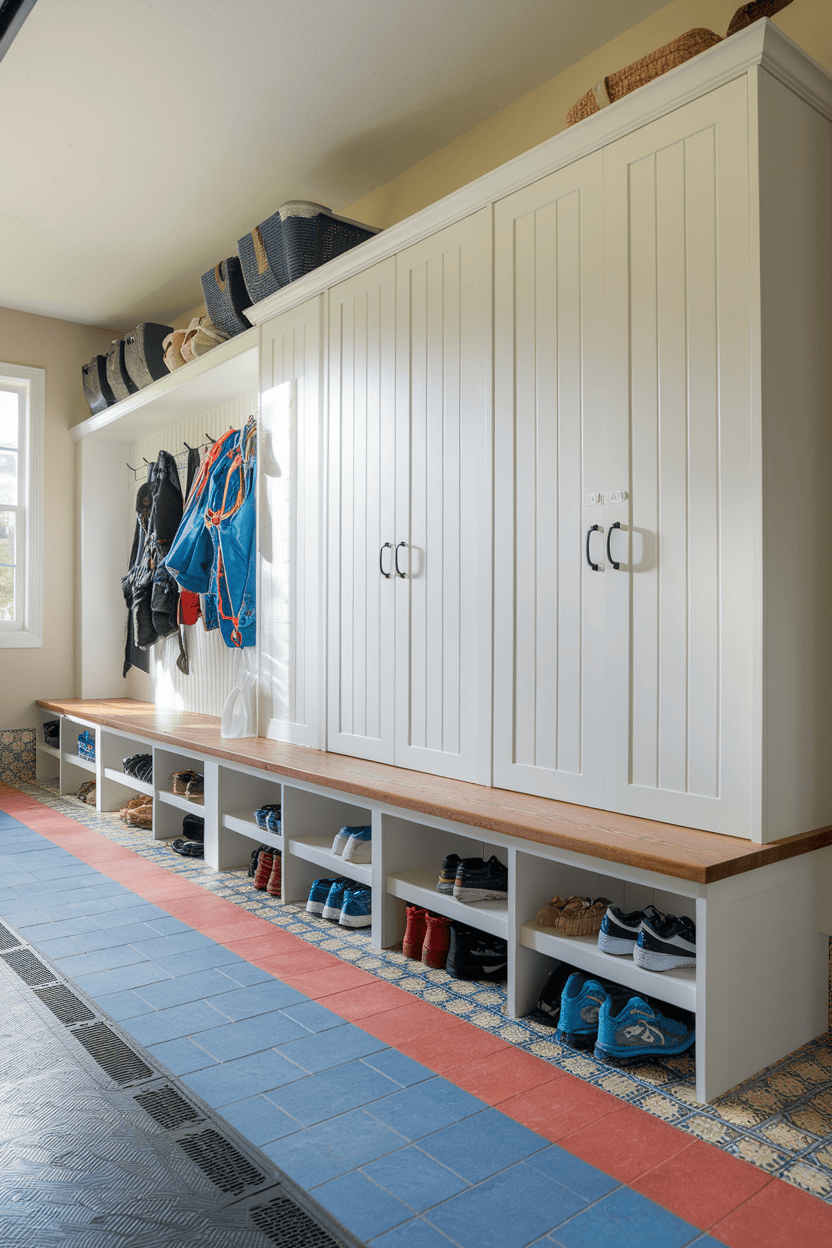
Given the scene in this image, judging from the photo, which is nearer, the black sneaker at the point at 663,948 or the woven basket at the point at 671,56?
the black sneaker at the point at 663,948

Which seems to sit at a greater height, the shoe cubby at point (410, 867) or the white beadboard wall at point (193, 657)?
the white beadboard wall at point (193, 657)

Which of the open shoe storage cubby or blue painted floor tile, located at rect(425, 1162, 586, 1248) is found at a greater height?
the open shoe storage cubby

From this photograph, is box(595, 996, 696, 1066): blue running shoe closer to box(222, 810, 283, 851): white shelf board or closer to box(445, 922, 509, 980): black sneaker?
box(445, 922, 509, 980): black sneaker

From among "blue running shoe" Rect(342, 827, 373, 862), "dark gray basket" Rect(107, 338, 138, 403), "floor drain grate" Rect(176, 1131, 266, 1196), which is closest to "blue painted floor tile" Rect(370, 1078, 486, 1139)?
"floor drain grate" Rect(176, 1131, 266, 1196)

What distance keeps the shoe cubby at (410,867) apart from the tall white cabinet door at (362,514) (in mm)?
374

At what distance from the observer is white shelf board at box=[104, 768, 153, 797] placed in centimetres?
438

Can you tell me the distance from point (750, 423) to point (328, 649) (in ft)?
6.13

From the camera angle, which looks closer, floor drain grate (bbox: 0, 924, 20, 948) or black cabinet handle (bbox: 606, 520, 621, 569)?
black cabinet handle (bbox: 606, 520, 621, 569)

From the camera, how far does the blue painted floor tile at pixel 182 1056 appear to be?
1.98 m

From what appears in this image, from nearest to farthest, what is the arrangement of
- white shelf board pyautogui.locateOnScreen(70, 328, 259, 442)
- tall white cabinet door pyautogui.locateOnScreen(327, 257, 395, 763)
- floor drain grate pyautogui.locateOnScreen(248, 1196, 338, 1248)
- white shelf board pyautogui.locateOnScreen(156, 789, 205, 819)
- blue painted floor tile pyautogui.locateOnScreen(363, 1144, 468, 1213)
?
floor drain grate pyautogui.locateOnScreen(248, 1196, 338, 1248) < blue painted floor tile pyautogui.locateOnScreen(363, 1144, 468, 1213) < tall white cabinet door pyautogui.locateOnScreen(327, 257, 395, 763) < white shelf board pyautogui.locateOnScreen(156, 789, 205, 819) < white shelf board pyautogui.locateOnScreen(70, 328, 259, 442)

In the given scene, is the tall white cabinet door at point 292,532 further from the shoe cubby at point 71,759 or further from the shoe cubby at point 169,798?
the shoe cubby at point 71,759

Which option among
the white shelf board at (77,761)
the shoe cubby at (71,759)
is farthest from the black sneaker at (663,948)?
the shoe cubby at (71,759)

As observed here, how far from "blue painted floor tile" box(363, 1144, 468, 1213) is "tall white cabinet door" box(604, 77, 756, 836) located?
0.95m

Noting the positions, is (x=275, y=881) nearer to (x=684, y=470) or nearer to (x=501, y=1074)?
(x=501, y=1074)
